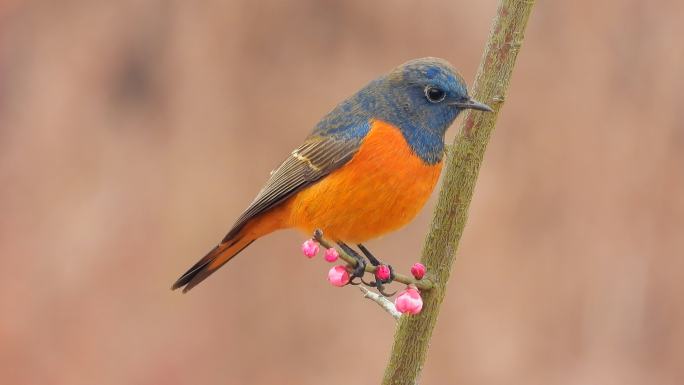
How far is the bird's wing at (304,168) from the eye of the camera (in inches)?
179

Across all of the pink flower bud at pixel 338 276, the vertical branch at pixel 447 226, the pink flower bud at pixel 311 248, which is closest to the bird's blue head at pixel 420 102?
the vertical branch at pixel 447 226

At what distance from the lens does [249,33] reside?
8.28 metres

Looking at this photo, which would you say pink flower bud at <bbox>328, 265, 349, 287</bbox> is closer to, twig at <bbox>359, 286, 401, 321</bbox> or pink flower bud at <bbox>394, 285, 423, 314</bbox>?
pink flower bud at <bbox>394, 285, 423, 314</bbox>

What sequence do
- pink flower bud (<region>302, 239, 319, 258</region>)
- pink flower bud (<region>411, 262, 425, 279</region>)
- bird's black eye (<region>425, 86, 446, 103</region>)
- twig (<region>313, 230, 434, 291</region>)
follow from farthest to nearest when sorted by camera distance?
bird's black eye (<region>425, 86, 446, 103</region>) → pink flower bud (<region>411, 262, 425, 279</region>) → pink flower bud (<region>302, 239, 319, 258</region>) → twig (<region>313, 230, 434, 291</region>)

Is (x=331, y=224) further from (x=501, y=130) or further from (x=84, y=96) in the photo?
(x=84, y=96)

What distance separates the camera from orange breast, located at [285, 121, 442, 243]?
171 inches

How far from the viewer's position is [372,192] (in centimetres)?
434

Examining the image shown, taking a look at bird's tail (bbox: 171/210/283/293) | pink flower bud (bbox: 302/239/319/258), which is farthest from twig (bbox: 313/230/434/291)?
bird's tail (bbox: 171/210/283/293)

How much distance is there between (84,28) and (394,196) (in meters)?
4.81

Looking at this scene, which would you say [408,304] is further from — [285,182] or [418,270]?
[285,182]

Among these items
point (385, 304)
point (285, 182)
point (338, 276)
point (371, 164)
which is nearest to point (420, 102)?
point (371, 164)

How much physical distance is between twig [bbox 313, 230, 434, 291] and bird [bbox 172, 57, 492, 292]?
27.3 inches

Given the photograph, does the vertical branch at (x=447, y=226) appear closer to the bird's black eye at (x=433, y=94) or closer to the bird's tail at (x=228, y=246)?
the bird's black eye at (x=433, y=94)

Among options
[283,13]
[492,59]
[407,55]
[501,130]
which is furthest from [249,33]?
[492,59]
